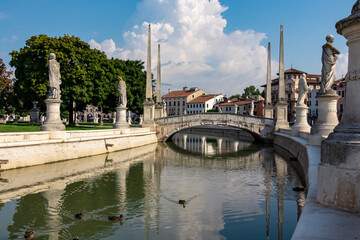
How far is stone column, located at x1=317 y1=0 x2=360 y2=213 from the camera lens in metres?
4.79

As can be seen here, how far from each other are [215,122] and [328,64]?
72.0ft

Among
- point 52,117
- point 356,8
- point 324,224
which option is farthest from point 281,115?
point 324,224

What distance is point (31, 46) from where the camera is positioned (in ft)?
97.3

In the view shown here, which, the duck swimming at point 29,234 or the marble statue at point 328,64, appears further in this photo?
the marble statue at point 328,64

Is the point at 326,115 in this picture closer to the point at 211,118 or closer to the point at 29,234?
the point at 29,234

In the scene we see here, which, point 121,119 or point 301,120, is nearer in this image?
point 301,120

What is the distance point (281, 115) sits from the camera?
101 feet

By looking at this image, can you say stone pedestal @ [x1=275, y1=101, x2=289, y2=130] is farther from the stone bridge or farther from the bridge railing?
the bridge railing

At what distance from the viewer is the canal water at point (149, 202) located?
7492mm

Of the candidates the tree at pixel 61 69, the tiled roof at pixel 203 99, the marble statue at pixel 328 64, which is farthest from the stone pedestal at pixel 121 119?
the tiled roof at pixel 203 99

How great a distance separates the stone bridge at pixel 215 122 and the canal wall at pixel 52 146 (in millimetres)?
9000

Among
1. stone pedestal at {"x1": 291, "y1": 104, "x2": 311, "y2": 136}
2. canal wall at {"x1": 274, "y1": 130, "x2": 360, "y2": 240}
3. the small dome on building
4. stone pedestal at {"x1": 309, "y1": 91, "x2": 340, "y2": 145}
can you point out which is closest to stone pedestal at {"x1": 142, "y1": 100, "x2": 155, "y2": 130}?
stone pedestal at {"x1": 291, "y1": 104, "x2": 311, "y2": 136}

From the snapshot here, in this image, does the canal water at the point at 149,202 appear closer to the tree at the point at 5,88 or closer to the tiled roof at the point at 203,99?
the tree at the point at 5,88

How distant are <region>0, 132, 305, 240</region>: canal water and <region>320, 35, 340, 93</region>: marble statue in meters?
3.95
